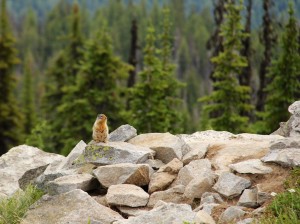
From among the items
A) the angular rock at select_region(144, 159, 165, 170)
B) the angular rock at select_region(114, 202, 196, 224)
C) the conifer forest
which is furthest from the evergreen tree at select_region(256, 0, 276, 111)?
the angular rock at select_region(114, 202, 196, 224)

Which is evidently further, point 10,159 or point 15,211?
point 10,159

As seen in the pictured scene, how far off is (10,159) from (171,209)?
5.71 metres

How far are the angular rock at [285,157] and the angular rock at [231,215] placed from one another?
1.55 meters

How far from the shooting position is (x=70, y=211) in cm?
909

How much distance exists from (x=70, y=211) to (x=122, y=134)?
3332 millimetres

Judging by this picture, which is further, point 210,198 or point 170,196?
point 170,196

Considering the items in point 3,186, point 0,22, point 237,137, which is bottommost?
point 3,186

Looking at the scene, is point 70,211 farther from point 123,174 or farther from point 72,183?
point 123,174

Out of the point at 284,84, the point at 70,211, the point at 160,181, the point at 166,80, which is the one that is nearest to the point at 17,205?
the point at 70,211

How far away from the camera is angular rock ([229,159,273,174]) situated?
31.0 ft

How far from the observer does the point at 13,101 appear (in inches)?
1463

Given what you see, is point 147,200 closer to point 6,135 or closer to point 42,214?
point 42,214

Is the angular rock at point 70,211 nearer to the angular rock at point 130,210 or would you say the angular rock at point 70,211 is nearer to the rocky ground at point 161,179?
the rocky ground at point 161,179

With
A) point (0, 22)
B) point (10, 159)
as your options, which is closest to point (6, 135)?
point (0, 22)
